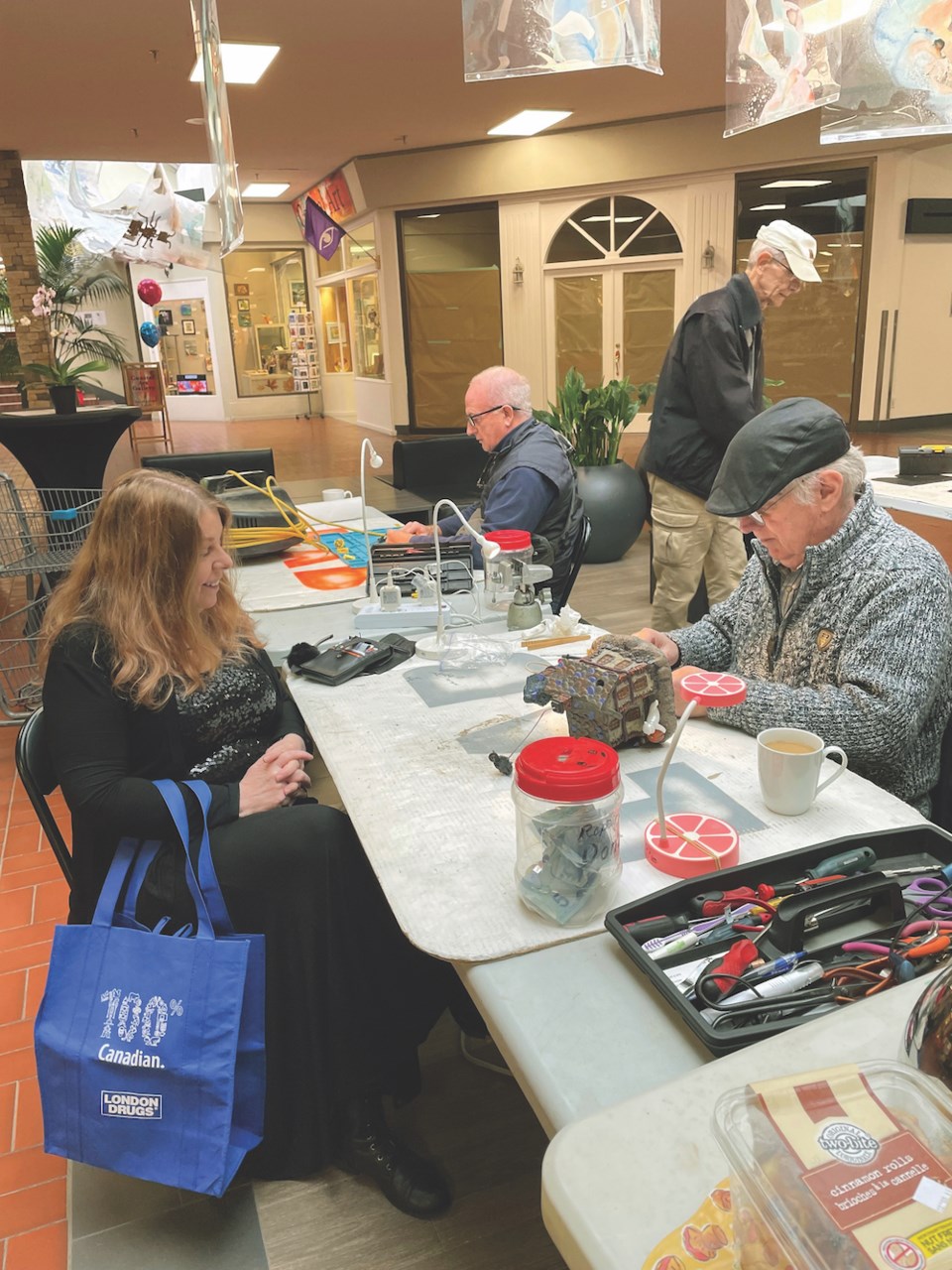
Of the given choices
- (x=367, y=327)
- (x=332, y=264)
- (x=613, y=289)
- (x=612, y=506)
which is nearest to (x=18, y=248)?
(x=367, y=327)

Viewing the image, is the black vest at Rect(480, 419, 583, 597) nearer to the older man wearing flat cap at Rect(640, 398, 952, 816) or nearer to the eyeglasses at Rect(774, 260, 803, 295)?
the eyeglasses at Rect(774, 260, 803, 295)

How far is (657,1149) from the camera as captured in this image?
73 cm

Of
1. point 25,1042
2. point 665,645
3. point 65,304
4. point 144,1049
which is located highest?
point 65,304

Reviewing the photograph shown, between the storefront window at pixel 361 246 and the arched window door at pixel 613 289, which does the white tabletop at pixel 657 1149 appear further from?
the storefront window at pixel 361 246

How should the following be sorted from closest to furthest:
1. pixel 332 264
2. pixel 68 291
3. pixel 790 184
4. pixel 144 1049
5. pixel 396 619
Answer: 1. pixel 144 1049
2. pixel 396 619
3. pixel 790 184
4. pixel 68 291
5. pixel 332 264

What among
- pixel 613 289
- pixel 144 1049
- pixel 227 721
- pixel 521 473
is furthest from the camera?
pixel 613 289

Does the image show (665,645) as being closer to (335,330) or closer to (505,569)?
(505,569)

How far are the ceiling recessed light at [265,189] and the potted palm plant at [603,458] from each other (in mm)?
8343

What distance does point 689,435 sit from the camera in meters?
3.51

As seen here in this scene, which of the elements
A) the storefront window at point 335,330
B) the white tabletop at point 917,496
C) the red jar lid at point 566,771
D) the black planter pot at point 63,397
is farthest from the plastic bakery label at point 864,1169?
the storefront window at point 335,330

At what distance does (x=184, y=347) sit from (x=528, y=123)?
26.9 feet

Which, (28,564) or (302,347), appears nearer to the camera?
(28,564)

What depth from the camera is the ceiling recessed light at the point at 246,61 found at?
6309 mm

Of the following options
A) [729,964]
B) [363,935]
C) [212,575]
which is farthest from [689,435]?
[729,964]
